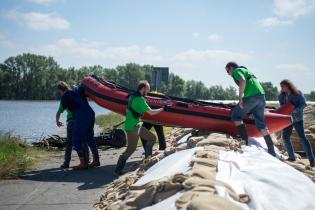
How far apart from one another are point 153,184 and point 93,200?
2.41 m

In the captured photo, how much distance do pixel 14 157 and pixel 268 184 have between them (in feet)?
21.8

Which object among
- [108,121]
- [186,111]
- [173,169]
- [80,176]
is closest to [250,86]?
[186,111]

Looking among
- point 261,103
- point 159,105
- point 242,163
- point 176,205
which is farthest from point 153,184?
point 159,105

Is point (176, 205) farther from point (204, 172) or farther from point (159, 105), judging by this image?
point (159, 105)

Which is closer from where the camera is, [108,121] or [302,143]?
[302,143]

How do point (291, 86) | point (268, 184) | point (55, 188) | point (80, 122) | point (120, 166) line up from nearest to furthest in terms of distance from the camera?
point (268, 184), point (55, 188), point (120, 166), point (291, 86), point (80, 122)

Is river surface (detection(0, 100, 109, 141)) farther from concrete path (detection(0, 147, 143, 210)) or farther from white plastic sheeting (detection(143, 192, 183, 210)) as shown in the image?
white plastic sheeting (detection(143, 192, 183, 210))

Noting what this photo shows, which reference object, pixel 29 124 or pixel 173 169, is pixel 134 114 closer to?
pixel 173 169

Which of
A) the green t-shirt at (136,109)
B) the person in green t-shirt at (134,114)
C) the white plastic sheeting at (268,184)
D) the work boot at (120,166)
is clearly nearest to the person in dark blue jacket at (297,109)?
the person in green t-shirt at (134,114)

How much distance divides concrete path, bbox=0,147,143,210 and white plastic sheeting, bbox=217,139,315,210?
7.95 ft

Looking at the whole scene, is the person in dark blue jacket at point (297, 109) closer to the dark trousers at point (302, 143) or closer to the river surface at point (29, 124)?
the dark trousers at point (302, 143)

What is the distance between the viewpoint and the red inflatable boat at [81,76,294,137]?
9211mm

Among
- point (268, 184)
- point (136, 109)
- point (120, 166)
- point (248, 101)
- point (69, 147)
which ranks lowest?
point (120, 166)

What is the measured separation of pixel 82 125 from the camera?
898cm
